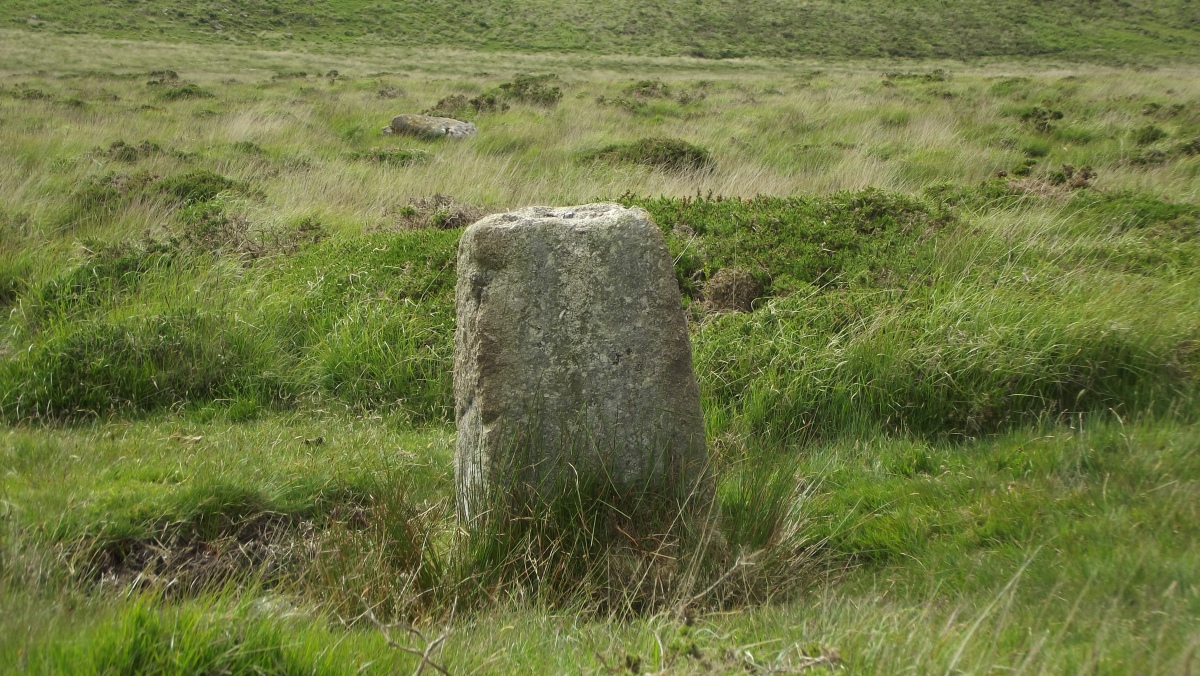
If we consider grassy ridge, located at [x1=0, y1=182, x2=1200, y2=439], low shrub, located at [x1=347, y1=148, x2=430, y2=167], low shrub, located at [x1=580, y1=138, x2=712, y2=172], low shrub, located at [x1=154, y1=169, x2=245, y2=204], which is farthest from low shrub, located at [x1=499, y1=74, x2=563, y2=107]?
grassy ridge, located at [x1=0, y1=182, x2=1200, y2=439]

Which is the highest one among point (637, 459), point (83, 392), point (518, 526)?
point (637, 459)

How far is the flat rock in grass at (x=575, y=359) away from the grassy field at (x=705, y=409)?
0.28 meters

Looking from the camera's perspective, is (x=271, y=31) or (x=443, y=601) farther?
(x=271, y=31)

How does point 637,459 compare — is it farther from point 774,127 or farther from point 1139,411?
point 774,127

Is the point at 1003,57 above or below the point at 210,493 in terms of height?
above

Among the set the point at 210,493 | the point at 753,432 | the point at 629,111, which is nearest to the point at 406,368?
the point at 210,493

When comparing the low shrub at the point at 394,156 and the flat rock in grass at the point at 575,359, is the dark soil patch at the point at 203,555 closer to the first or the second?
the flat rock in grass at the point at 575,359

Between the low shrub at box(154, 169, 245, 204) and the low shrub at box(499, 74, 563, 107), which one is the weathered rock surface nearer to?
the low shrub at box(499, 74, 563, 107)

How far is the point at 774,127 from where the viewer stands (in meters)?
15.3

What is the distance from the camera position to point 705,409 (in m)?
5.27

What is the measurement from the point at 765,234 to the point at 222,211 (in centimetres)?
560

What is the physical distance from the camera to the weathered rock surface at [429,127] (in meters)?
Answer: 14.9

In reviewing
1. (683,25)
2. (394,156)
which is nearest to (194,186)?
(394,156)

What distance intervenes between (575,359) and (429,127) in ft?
40.5
